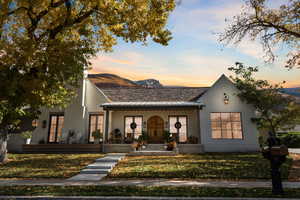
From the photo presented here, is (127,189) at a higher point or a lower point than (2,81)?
lower

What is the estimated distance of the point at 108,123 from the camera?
15.3 meters

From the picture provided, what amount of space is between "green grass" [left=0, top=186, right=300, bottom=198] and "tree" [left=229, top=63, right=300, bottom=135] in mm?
9374

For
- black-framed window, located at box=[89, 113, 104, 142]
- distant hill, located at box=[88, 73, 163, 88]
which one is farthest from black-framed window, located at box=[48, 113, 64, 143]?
distant hill, located at box=[88, 73, 163, 88]

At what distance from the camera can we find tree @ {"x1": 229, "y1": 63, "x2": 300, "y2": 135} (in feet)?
42.5

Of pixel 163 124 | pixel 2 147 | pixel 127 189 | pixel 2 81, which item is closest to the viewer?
pixel 127 189

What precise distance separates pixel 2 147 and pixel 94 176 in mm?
7469

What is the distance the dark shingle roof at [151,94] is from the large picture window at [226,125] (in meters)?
3.14

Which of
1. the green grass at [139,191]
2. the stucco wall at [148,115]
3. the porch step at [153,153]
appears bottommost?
the green grass at [139,191]

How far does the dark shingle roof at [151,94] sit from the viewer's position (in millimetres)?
17703

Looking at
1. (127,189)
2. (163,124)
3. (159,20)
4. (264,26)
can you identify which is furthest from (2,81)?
(264,26)

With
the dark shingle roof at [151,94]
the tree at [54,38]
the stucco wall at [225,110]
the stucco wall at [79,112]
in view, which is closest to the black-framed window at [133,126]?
the dark shingle roof at [151,94]

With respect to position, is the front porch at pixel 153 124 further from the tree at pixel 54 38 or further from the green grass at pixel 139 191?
the green grass at pixel 139 191

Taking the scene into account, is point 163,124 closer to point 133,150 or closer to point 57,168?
point 133,150

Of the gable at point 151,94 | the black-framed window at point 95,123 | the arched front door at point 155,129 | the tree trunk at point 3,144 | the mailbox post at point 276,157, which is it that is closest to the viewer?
the mailbox post at point 276,157
